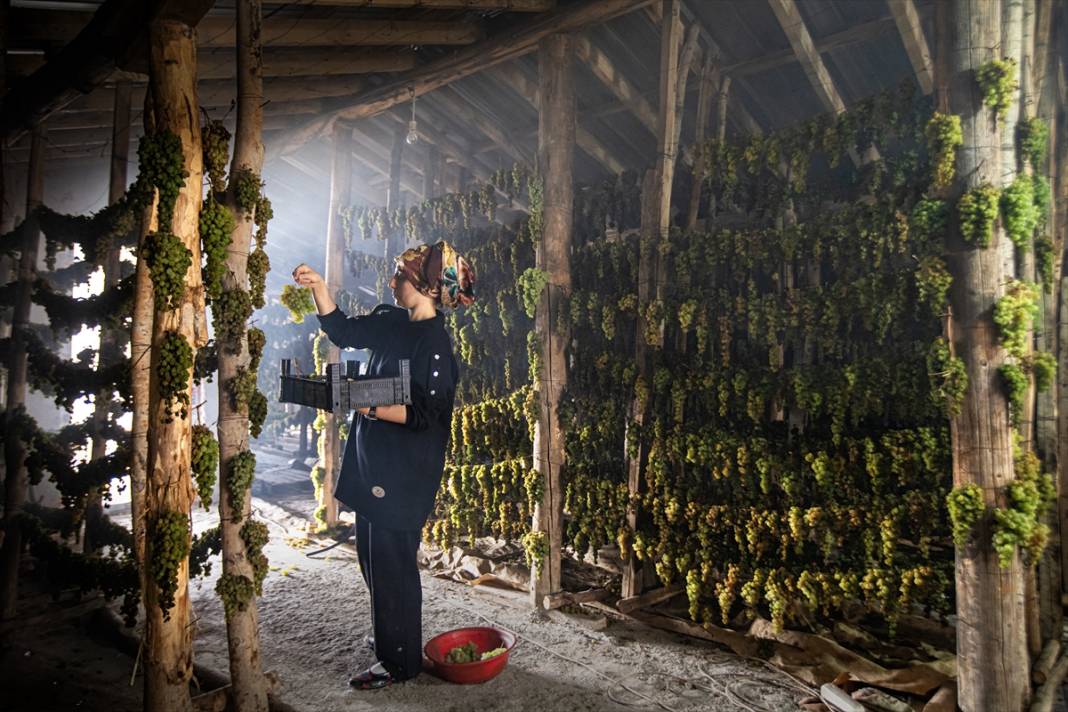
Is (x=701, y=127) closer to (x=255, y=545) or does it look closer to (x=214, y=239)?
(x=214, y=239)

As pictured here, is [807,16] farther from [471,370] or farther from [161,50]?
[161,50]

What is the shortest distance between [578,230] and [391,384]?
3833mm

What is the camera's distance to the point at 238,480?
13.9 feet

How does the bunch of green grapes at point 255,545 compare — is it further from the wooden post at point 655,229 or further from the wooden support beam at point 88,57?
the wooden post at point 655,229

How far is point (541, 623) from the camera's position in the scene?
21.0 feet

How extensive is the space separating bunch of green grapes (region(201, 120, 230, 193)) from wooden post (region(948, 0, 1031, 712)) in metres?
5.18

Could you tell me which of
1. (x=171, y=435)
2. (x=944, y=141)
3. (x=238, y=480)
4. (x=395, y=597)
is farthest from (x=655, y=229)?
(x=171, y=435)

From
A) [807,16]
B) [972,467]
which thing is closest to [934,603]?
[972,467]

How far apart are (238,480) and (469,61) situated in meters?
5.36

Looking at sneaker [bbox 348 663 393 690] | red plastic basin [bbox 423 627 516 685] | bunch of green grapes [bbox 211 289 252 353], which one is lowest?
sneaker [bbox 348 663 393 690]

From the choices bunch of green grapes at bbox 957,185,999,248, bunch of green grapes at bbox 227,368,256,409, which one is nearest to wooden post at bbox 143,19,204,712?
bunch of green grapes at bbox 227,368,256,409

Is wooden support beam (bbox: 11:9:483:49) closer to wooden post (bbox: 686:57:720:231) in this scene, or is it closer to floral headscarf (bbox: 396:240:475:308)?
wooden post (bbox: 686:57:720:231)

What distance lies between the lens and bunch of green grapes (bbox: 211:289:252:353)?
4.18 metres

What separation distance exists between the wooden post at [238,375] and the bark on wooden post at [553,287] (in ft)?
9.97
